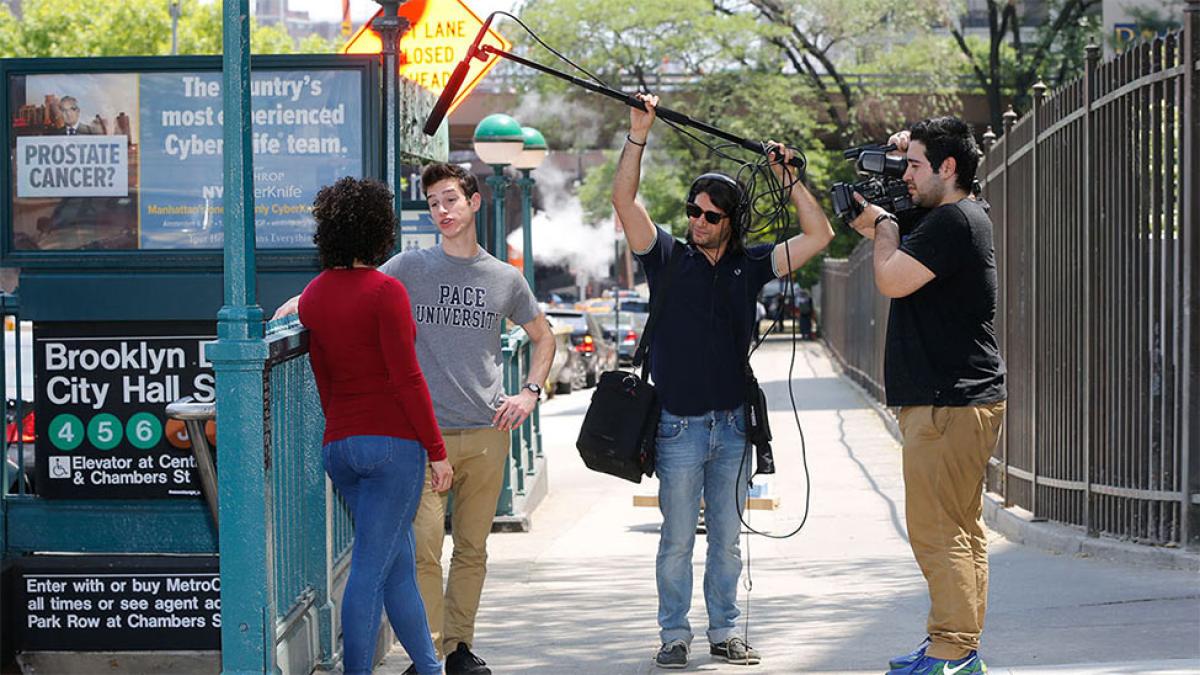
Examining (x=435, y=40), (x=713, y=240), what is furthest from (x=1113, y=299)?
(x=435, y=40)

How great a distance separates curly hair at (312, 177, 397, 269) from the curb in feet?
14.8

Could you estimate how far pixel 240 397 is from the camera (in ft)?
16.6

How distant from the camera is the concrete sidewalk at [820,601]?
639 centimetres

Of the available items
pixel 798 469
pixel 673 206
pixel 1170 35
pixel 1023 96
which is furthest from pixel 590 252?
pixel 1170 35

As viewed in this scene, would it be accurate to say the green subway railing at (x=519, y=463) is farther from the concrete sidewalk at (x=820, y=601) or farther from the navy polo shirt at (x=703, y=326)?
the navy polo shirt at (x=703, y=326)

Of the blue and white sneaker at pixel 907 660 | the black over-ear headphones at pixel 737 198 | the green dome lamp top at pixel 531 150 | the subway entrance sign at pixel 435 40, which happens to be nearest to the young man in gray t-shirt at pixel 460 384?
the black over-ear headphones at pixel 737 198

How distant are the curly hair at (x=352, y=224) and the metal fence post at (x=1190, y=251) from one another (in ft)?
14.0

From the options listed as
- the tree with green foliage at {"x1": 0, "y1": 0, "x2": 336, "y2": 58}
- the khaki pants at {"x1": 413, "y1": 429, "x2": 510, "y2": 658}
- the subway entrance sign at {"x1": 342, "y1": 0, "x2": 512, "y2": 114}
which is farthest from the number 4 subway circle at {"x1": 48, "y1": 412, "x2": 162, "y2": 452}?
the tree with green foliage at {"x1": 0, "y1": 0, "x2": 336, "y2": 58}

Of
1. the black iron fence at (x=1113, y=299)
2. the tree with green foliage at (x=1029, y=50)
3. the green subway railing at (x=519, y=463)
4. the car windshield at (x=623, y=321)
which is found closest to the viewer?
the black iron fence at (x=1113, y=299)

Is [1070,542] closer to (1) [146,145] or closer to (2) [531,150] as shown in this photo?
(1) [146,145]

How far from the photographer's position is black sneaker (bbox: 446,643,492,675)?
6.12 meters

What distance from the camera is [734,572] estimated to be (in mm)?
6332

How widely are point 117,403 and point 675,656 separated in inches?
98.3

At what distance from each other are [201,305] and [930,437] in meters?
3.00
